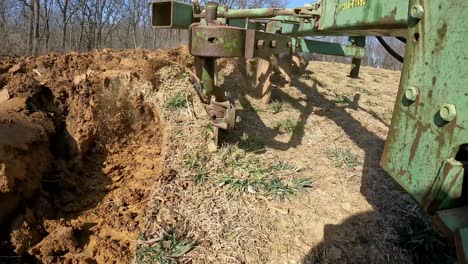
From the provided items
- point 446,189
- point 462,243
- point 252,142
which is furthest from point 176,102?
point 462,243

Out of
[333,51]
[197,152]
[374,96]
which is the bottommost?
[197,152]

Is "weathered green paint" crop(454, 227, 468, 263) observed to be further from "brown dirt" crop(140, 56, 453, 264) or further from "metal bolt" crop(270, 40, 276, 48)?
"metal bolt" crop(270, 40, 276, 48)

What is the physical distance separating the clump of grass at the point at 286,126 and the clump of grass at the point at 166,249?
7.16 ft

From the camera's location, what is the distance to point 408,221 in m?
3.04

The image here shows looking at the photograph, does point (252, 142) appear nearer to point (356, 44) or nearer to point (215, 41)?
point (215, 41)

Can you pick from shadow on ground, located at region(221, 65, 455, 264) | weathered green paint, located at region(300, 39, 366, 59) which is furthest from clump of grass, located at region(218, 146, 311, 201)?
weathered green paint, located at region(300, 39, 366, 59)

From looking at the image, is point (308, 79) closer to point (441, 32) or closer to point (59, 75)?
point (59, 75)

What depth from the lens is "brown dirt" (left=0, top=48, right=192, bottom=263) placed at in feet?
8.87

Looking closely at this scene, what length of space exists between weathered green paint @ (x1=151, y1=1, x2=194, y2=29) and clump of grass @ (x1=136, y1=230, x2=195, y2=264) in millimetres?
1737

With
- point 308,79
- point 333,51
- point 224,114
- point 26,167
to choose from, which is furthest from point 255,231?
point 308,79

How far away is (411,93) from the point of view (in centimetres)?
151

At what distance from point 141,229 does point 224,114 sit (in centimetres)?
129

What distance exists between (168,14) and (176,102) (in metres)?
1.40

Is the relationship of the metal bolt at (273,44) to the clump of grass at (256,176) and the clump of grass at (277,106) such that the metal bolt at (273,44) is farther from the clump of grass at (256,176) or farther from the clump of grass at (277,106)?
the clump of grass at (277,106)
